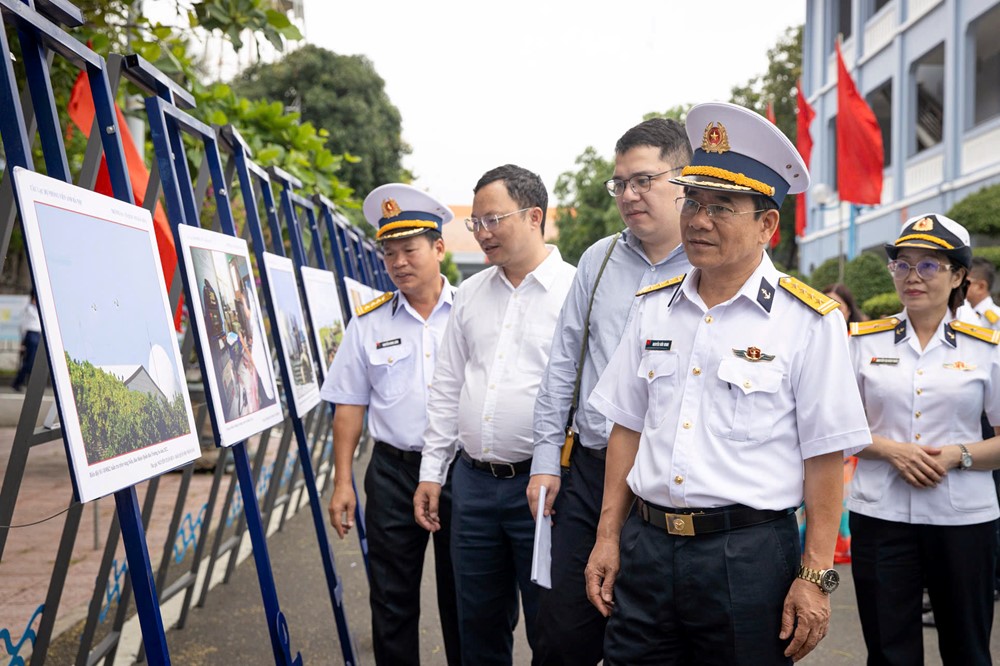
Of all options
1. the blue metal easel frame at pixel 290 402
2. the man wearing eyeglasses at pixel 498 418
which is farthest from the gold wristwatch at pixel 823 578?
the blue metal easel frame at pixel 290 402

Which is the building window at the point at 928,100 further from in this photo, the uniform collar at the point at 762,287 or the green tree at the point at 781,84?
the uniform collar at the point at 762,287

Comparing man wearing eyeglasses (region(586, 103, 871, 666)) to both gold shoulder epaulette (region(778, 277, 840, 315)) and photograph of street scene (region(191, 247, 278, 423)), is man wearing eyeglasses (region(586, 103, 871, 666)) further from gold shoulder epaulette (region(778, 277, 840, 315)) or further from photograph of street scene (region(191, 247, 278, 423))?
photograph of street scene (region(191, 247, 278, 423))

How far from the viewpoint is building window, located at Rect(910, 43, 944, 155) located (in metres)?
20.3

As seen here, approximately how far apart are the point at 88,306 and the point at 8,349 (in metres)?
21.7

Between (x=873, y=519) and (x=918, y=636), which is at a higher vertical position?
(x=873, y=519)

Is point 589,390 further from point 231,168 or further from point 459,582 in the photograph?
point 231,168

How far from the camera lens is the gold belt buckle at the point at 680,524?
8.15 ft

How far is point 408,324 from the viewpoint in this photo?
4.45 m

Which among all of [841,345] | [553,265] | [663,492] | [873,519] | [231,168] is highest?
[231,168]

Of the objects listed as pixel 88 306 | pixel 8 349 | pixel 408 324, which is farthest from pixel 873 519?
pixel 8 349

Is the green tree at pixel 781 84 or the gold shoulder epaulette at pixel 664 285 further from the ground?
the green tree at pixel 781 84

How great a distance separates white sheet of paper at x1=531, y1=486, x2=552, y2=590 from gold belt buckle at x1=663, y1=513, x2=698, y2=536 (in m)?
0.64

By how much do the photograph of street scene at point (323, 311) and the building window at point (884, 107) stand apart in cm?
1800

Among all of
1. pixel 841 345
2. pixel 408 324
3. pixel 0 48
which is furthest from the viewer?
pixel 408 324
